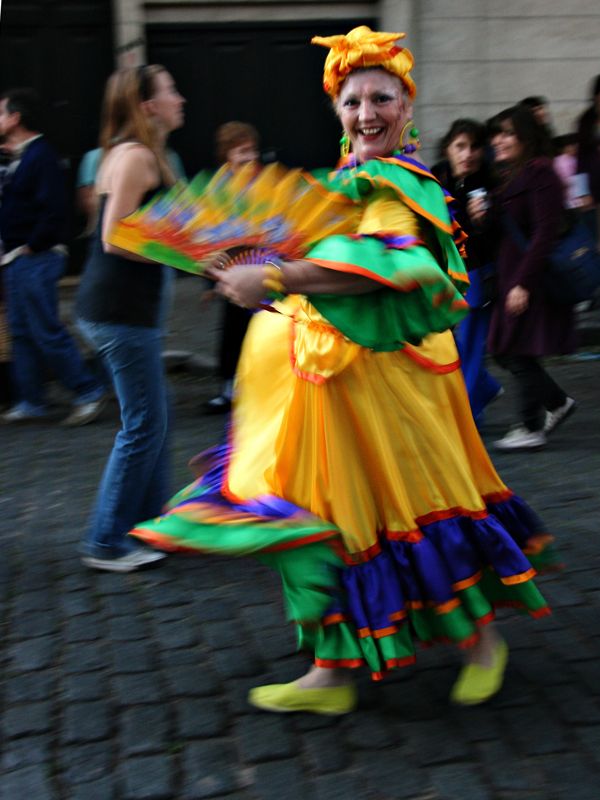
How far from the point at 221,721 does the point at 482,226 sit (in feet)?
11.5

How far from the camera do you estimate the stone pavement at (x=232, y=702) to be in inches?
109

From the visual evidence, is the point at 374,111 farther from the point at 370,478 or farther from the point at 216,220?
the point at 370,478

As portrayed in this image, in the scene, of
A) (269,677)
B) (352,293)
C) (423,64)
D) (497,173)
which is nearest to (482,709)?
(269,677)

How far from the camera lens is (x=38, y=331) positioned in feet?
22.7

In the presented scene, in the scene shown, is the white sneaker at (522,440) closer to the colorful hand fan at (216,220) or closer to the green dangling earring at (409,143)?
the green dangling earring at (409,143)

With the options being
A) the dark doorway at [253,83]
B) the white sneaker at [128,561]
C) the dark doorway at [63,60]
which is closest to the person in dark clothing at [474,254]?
the white sneaker at [128,561]

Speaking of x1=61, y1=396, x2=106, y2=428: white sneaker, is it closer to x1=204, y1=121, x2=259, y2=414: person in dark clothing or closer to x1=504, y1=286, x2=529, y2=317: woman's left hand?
x1=204, y1=121, x2=259, y2=414: person in dark clothing

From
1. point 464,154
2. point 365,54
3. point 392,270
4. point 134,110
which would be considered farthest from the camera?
point 464,154

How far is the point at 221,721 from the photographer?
3.08 meters

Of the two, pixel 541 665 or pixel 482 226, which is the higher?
pixel 482 226

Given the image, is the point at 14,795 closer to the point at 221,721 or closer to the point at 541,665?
the point at 221,721

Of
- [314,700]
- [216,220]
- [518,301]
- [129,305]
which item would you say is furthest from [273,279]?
[518,301]

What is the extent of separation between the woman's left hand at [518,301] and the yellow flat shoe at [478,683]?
9.32 feet

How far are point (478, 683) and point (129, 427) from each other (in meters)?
1.73
